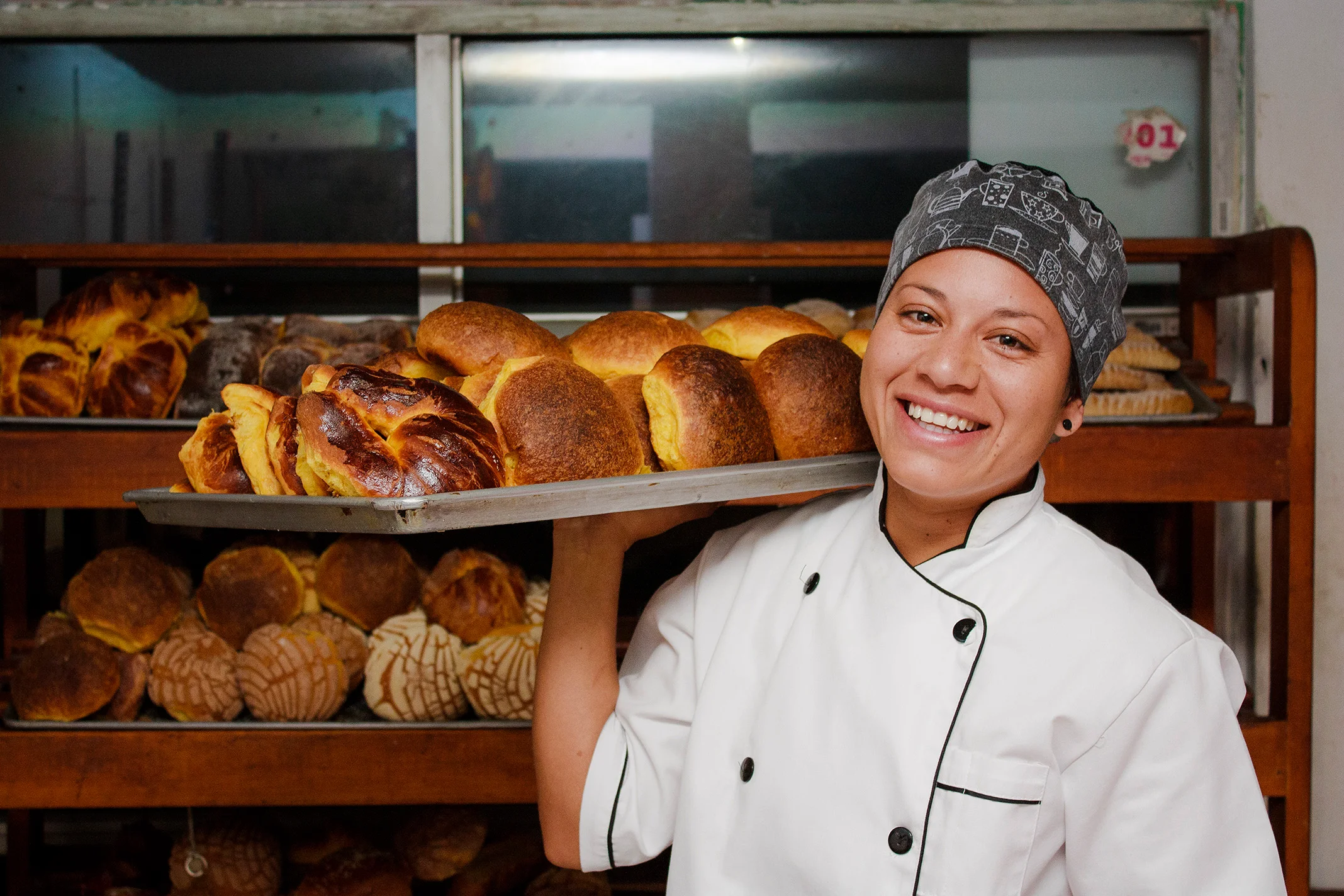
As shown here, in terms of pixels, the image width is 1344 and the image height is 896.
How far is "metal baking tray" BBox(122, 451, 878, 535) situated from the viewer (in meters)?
0.72

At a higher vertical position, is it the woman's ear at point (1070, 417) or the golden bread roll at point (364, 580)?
the woman's ear at point (1070, 417)

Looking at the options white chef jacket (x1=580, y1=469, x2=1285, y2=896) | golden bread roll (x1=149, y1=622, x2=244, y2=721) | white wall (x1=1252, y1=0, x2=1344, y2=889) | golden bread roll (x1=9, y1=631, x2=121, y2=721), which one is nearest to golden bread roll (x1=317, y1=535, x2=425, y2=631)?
golden bread roll (x1=149, y1=622, x2=244, y2=721)

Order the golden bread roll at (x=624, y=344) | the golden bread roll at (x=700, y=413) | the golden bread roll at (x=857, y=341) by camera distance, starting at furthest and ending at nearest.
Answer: the golden bread roll at (x=857, y=341)
the golden bread roll at (x=624, y=344)
the golden bread roll at (x=700, y=413)

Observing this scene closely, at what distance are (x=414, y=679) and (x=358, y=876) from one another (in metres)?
0.39

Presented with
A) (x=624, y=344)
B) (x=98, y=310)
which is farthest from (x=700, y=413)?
(x=98, y=310)

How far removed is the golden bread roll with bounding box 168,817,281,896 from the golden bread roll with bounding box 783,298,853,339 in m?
1.41

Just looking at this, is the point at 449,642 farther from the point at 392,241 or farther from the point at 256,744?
the point at 392,241

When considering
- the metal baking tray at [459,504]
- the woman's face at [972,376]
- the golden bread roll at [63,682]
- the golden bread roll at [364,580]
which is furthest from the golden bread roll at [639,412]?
the golden bread roll at [63,682]

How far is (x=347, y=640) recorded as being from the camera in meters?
1.77

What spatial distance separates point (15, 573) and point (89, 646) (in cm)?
62

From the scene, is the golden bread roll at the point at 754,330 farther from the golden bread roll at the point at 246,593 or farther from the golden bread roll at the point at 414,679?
the golden bread roll at the point at 246,593

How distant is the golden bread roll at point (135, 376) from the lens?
5.69 ft

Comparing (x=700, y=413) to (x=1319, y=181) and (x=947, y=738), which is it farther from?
(x=1319, y=181)

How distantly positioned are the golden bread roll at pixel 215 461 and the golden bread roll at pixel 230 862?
1.18m
